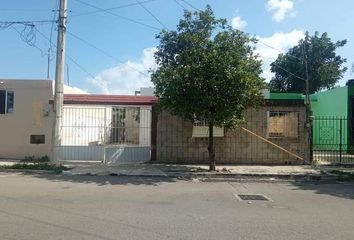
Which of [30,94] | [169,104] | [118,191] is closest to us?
[118,191]

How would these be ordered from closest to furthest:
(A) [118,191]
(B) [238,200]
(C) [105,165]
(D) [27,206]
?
(D) [27,206]
(B) [238,200]
(A) [118,191]
(C) [105,165]

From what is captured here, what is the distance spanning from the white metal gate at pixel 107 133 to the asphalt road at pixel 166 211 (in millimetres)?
5160

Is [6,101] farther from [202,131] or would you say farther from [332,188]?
[332,188]

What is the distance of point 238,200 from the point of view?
38.1 ft

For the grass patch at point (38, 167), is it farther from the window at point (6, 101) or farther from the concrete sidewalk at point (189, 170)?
the window at point (6, 101)

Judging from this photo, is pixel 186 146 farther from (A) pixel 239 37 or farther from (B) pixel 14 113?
(B) pixel 14 113

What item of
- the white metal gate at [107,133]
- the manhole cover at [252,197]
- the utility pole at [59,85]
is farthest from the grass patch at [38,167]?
the manhole cover at [252,197]

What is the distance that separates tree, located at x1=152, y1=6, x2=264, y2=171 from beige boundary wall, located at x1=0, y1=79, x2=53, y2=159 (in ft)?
21.2

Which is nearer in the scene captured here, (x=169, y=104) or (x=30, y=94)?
(x=169, y=104)

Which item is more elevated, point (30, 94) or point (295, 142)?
point (30, 94)

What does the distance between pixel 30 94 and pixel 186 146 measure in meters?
7.34

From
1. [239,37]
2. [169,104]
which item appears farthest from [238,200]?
[239,37]

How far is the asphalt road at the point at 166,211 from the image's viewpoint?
304 inches

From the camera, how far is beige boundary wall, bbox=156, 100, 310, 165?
20.1 metres
